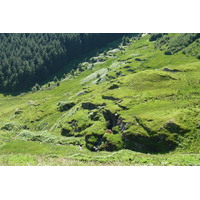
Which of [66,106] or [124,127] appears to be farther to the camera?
[66,106]

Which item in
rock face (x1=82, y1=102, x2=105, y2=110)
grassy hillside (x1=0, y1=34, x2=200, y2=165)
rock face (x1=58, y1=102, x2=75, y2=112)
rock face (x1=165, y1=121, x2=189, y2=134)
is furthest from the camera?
rock face (x1=58, y1=102, x2=75, y2=112)

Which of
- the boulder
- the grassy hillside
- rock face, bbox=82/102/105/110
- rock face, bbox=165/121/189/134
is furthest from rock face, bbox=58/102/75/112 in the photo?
rock face, bbox=165/121/189/134

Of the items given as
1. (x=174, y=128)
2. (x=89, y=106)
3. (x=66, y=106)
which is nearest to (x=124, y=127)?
(x=174, y=128)

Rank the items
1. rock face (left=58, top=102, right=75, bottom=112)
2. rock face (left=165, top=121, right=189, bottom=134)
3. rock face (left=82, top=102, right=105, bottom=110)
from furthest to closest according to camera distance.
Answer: rock face (left=58, top=102, right=75, bottom=112)
rock face (left=82, top=102, right=105, bottom=110)
rock face (left=165, top=121, right=189, bottom=134)

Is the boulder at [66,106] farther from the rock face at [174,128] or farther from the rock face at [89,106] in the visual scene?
the rock face at [174,128]

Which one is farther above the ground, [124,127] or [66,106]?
[124,127]

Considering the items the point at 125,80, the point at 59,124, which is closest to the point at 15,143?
the point at 59,124

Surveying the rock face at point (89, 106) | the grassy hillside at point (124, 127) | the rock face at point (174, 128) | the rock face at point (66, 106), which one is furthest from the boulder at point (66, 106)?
the rock face at point (174, 128)

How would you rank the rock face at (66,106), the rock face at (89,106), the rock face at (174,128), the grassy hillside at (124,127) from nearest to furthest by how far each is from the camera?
the grassy hillside at (124,127) → the rock face at (174,128) → the rock face at (89,106) → the rock face at (66,106)

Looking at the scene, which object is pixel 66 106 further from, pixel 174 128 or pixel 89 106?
pixel 174 128

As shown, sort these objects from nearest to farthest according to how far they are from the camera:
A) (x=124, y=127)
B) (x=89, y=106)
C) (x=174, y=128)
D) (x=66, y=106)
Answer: (x=174, y=128) < (x=124, y=127) < (x=89, y=106) < (x=66, y=106)

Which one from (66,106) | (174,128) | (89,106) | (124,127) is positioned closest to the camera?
(174,128)

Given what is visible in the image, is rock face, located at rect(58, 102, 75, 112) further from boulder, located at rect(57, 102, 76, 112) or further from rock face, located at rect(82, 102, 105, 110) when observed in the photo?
rock face, located at rect(82, 102, 105, 110)

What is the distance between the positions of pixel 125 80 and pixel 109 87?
6784mm
